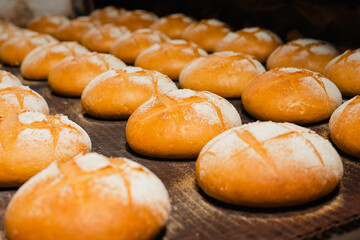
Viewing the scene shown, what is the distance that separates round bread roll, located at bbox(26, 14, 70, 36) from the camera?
260 inches

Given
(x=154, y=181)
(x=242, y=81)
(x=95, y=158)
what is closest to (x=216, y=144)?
(x=154, y=181)

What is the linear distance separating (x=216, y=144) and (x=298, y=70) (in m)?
1.30

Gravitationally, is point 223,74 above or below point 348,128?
below

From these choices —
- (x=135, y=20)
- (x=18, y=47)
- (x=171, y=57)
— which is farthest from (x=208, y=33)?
(x=18, y=47)

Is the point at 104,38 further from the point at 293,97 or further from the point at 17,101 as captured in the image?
the point at 293,97

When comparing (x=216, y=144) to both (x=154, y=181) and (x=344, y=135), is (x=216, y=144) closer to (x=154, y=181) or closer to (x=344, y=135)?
(x=154, y=181)

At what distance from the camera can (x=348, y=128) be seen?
2.41m

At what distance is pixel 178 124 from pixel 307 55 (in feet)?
6.12

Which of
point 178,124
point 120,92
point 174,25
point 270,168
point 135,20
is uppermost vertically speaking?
point 270,168

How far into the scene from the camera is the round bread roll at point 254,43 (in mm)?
4387

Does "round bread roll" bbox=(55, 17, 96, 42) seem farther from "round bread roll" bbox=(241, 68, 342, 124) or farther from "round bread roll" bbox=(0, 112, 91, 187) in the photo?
"round bread roll" bbox=(0, 112, 91, 187)

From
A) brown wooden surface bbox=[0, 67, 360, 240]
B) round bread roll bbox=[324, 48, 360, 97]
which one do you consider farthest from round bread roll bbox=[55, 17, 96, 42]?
brown wooden surface bbox=[0, 67, 360, 240]

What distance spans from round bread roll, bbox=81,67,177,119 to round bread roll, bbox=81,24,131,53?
211 cm

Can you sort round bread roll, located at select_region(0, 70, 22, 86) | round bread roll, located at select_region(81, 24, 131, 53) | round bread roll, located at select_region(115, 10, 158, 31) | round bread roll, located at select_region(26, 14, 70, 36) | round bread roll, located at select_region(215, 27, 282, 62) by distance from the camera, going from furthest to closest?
1. round bread roll, located at select_region(26, 14, 70, 36)
2. round bread roll, located at select_region(115, 10, 158, 31)
3. round bread roll, located at select_region(81, 24, 131, 53)
4. round bread roll, located at select_region(215, 27, 282, 62)
5. round bread roll, located at select_region(0, 70, 22, 86)
